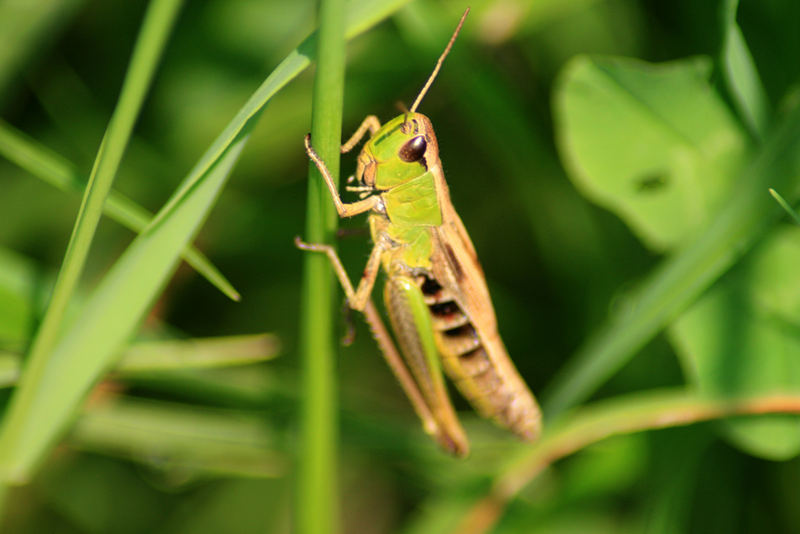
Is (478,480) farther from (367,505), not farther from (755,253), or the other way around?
(755,253)

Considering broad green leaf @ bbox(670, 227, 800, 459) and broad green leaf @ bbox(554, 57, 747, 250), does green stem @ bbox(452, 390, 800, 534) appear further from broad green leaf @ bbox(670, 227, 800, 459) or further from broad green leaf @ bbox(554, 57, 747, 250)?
broad green leaf @ bbox(554, 57, 747, 250)

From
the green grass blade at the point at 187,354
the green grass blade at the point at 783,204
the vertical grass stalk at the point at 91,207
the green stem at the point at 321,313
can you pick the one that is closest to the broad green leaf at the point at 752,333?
the green grass blade at the point at 783,204

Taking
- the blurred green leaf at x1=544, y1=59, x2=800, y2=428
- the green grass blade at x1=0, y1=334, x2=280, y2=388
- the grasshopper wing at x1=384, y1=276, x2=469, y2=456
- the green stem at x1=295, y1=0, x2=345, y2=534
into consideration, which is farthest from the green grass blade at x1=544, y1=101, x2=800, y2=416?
the green grass blade at x1=0, y1=334, x2=280, y2=388

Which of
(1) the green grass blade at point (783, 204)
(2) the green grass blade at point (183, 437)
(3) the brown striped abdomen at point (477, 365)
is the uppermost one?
(2) the green grass blade at point (183, 437)

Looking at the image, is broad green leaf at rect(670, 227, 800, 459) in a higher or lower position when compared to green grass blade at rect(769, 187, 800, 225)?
lower

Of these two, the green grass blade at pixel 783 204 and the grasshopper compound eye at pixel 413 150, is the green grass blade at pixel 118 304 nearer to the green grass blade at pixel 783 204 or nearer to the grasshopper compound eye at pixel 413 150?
the grasshopper compound eye at pixel 413 150

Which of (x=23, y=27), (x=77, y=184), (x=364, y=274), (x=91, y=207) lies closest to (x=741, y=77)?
(x=364, y=274)

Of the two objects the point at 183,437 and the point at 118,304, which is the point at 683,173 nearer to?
the point at 118,304
